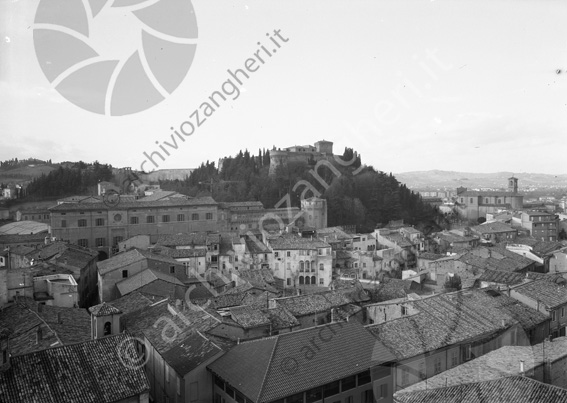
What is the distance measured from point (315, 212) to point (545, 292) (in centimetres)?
3020

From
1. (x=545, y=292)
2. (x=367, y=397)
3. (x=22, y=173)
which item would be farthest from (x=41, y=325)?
(x=22, y=173)

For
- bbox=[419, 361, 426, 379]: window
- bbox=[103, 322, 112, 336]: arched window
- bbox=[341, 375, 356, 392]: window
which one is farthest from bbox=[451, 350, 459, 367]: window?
bbox=[103, 322, 112, 336]: arched window

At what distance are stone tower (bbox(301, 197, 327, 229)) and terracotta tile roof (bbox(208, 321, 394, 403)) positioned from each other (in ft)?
112

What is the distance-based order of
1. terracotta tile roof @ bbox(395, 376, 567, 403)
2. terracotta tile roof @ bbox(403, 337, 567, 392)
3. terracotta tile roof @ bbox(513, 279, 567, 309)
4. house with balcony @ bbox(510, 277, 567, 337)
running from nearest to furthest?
terracotta tile roof @ bbox(395, 376, 567, 403)
terracotta tile roof @ bbox(403, 337, 567, 392)
house with balcony @ bbox(510, 277, 567, 337)
terracotta tile roof @ bbox(513, 279, 567, 309)

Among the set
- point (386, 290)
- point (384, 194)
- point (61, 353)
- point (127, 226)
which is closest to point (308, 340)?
point (61, 353)

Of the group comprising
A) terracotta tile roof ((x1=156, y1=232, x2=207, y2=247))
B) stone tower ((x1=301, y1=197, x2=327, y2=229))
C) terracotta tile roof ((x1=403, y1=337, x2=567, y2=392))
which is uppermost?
→ stone tower ((x1=301, y1=197, x2=327, y2=229))

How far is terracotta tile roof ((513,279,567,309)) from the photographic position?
17.5m

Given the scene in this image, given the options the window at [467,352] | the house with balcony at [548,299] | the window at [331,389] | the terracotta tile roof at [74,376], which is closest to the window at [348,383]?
the window at [331,389]

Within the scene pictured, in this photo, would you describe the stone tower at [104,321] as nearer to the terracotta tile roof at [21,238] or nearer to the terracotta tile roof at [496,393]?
the terracotta tile roof at [496,393]

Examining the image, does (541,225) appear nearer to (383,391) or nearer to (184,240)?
(184,240)

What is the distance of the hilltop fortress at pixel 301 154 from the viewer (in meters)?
65.2

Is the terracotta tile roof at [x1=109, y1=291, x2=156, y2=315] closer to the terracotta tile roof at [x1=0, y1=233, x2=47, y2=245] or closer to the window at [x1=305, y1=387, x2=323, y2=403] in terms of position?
the window at [x1=305, y1=387, x2=323, y2=403]

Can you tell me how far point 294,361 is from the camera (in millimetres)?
11438

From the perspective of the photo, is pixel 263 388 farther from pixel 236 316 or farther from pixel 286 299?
pixel 286 299
